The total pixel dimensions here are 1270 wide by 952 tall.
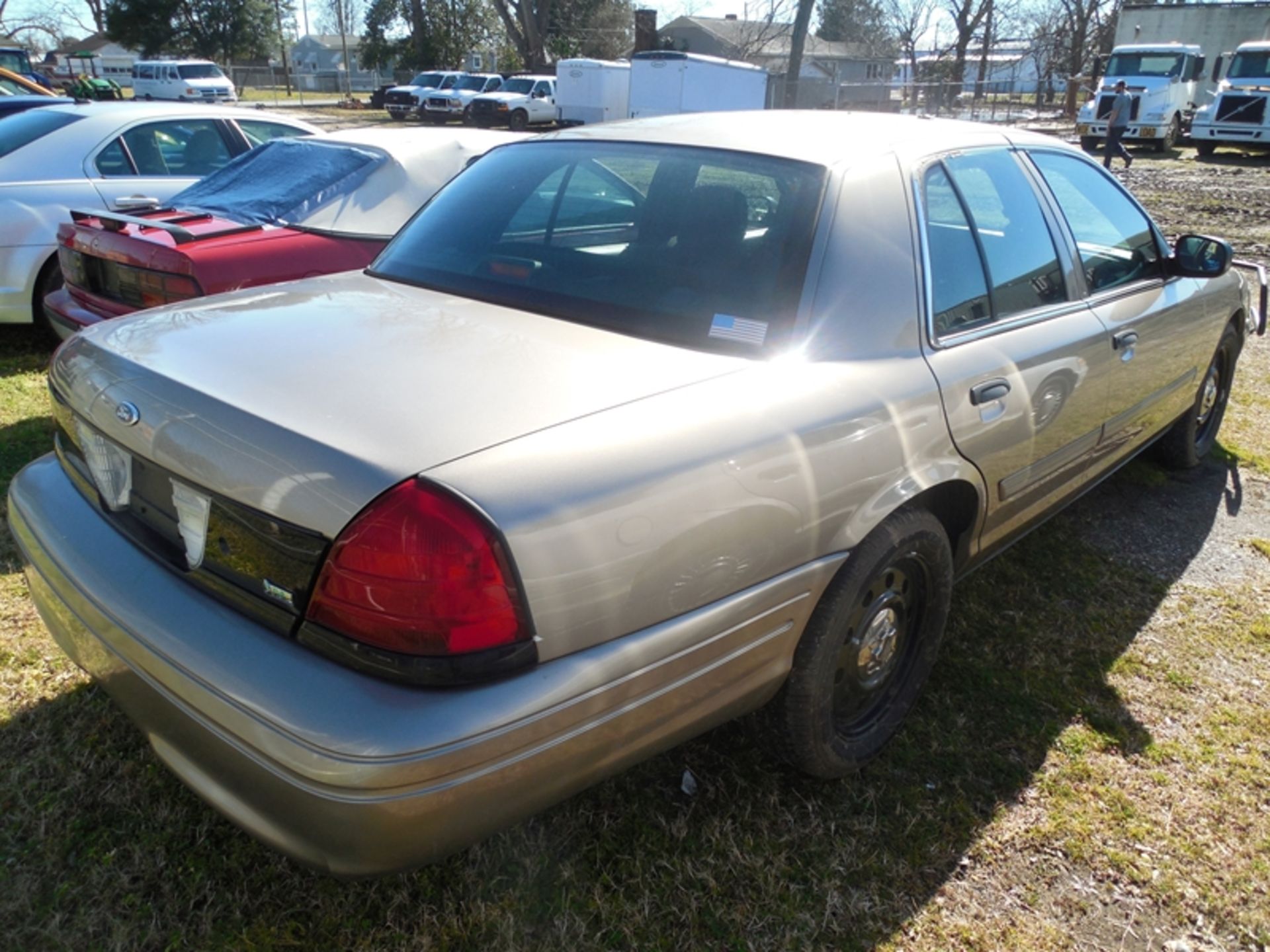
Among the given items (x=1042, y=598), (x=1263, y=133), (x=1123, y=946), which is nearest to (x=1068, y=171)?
(x=1042, y=598)

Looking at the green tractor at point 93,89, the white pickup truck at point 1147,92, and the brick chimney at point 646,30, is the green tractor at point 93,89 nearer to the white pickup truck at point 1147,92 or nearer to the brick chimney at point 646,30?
the brick chimney at point 646,30

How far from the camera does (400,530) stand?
1615mm

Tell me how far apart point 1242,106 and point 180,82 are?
116 ft

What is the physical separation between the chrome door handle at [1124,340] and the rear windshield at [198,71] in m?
42.5

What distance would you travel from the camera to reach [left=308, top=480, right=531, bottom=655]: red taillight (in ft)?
5.28

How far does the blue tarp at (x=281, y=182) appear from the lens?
15.6 feet

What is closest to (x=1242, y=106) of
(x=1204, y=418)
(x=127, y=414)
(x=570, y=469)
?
(x=1204, y=418)

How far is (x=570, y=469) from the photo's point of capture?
5.62 ft

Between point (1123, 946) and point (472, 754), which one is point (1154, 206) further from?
point (472, 754)

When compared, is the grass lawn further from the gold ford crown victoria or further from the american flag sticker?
the american flag sticker

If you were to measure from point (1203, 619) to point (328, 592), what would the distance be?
3.22 metres

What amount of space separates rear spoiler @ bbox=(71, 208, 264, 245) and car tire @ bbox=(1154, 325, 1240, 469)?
4421 millimetres

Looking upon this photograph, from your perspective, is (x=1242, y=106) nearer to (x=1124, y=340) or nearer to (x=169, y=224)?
(x=1124, y=340)

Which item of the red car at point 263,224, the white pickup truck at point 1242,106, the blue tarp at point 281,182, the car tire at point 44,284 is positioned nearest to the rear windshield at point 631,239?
the red car at point 263,224
